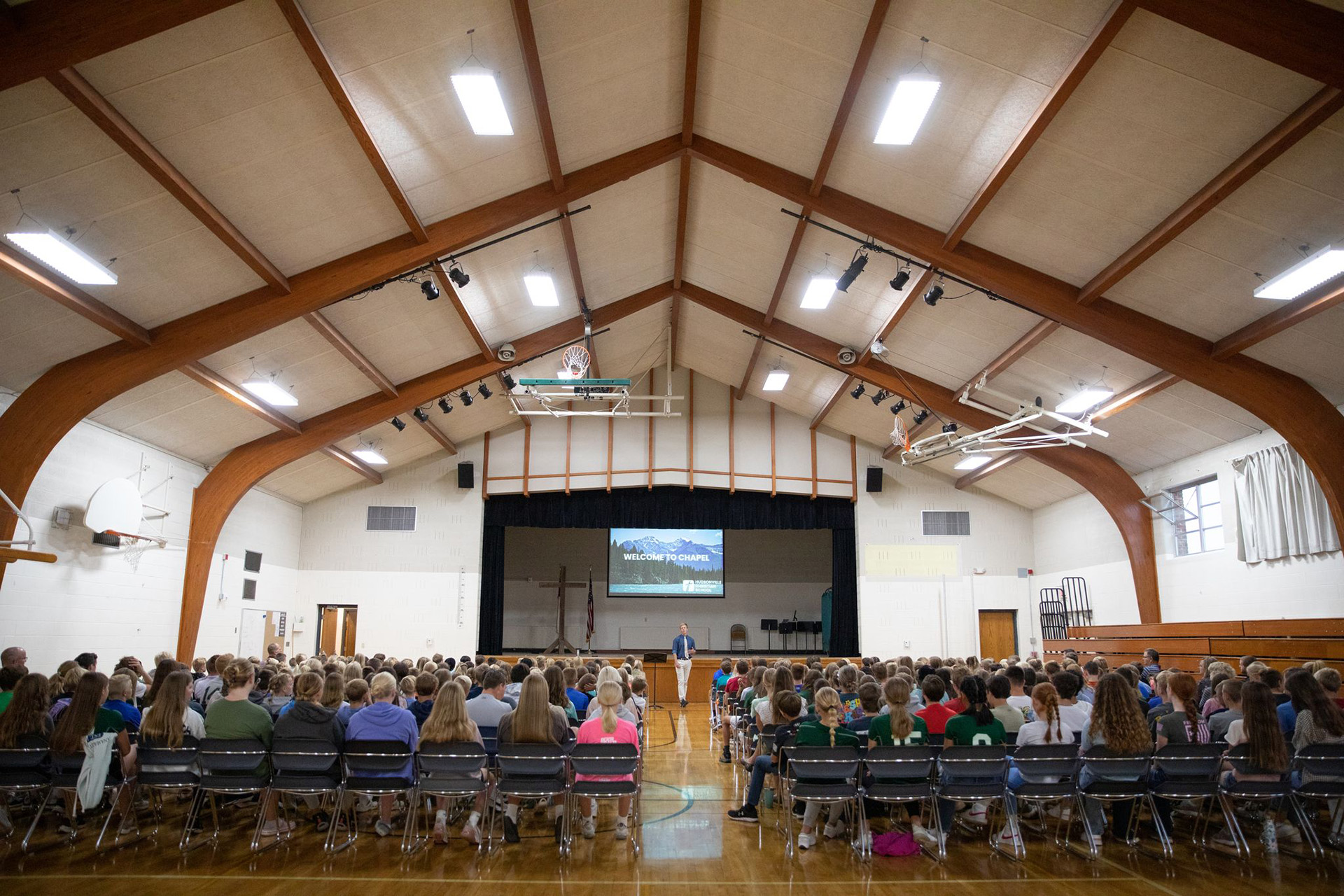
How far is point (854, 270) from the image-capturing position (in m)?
10.6

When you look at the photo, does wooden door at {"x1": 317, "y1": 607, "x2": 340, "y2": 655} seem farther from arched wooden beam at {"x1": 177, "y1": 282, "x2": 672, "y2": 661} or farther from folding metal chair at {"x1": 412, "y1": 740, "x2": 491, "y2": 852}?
folding metal chair at {"x1": 412, "y1": 740, "x2": 491, "y2": 852}

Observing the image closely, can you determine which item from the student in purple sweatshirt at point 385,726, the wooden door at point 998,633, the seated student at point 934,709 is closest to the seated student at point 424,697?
the student in purple sweatshirt at point 385,726

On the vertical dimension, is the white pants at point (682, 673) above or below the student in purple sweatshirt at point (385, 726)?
below

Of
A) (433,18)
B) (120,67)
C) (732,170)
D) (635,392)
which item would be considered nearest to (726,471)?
(635,392)

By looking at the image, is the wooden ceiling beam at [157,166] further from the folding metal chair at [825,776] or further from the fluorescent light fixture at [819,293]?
the fluorescent light fixture at [819,293]

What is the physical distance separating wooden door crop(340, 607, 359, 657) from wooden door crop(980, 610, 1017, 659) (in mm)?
13447

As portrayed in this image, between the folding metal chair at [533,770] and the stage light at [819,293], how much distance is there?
28.5ft

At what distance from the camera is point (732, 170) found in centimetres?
1016

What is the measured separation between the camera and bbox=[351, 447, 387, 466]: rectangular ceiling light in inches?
627

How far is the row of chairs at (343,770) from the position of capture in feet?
17.2

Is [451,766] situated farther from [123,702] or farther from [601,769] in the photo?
[123,702]

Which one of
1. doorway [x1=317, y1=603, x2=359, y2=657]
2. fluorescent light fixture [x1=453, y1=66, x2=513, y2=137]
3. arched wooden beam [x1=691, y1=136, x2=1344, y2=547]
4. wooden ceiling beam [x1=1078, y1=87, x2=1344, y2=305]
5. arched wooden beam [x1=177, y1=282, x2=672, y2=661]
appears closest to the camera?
wooden ceiling beam [x1=1078, y1=87, x2=1344, y2=305]

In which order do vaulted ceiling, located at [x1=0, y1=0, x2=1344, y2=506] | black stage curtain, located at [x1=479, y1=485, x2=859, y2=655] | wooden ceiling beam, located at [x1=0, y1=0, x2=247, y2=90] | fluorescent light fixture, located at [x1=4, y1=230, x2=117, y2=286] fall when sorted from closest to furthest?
wooden ceiling beam, located at [x1=0, y1=0, x2=247, y2=90] → vaulted ceiling, located at [x1=0, y1=0, x2=1344, y2=506] → fluorescent light fixture, located at [x1=4, y1=230, x2=117, y2=286] → black stage curtain, located at [x1=479, y1=485, x2=859, y2=655]

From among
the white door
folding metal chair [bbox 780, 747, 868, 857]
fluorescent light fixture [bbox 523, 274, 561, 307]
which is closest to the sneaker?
folding metal chair [bbox 780, 747, 868, 857]
